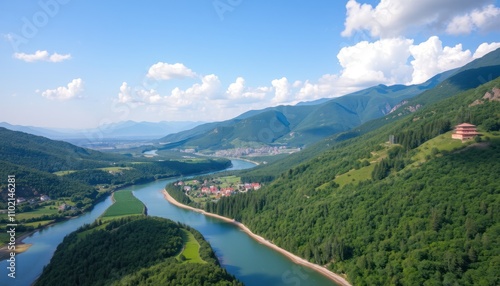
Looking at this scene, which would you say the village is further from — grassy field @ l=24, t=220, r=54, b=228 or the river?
grassy field @ l=24, t=220, r=54, b=228

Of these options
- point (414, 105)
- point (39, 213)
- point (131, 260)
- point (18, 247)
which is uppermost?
point (414, 105)

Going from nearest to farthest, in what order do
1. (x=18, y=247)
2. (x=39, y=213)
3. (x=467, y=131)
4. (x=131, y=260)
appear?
(x=131, y=260)
(x=467, y=131)
(x=18, y=247)
(x=39, y=213)

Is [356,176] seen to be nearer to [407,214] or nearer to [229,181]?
[407,214]

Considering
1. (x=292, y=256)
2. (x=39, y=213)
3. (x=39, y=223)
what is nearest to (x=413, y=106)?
(x=292, y=256)

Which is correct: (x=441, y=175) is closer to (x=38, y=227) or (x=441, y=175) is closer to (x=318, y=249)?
(x=318, y=249)

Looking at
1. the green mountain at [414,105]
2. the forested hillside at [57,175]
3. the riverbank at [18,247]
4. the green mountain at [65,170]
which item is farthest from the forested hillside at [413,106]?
the riverbank at [18,247]

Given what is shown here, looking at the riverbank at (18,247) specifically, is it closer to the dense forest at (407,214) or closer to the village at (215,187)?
the dense forest at (407,214)

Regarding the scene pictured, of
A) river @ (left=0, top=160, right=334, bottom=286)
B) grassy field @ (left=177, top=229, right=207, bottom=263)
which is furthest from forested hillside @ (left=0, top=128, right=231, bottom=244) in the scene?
grassy field @ (left=177, top=229, right=207, bottom=263)

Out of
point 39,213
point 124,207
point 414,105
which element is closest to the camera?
point 39,213

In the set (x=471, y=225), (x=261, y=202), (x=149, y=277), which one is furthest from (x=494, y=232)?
(x=261, y=202)
